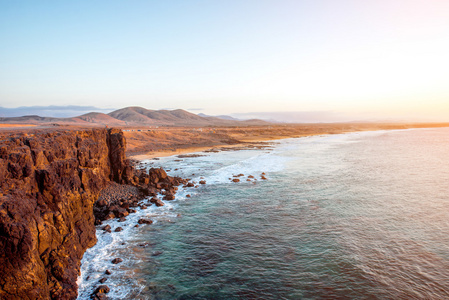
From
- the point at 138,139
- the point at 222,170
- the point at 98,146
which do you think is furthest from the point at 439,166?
the point at 138,139

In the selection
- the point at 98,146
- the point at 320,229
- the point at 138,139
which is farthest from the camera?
the point at 138,139

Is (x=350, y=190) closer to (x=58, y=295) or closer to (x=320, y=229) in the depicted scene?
(x=320, y=229)

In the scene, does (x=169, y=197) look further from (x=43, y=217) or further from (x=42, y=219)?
(x=42, y=219)

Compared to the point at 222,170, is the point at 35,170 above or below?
above

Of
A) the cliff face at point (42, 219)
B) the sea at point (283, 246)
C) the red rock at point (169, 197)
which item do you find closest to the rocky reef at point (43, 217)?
the cliff face at point (42, 219)

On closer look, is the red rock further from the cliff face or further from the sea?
the cliff face

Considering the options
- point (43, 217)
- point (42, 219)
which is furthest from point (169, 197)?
point (42, 219)

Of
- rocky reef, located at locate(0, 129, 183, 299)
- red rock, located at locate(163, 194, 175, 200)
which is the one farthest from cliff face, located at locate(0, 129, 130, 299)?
red rock, located at locate(163, 194, 175, 200)
